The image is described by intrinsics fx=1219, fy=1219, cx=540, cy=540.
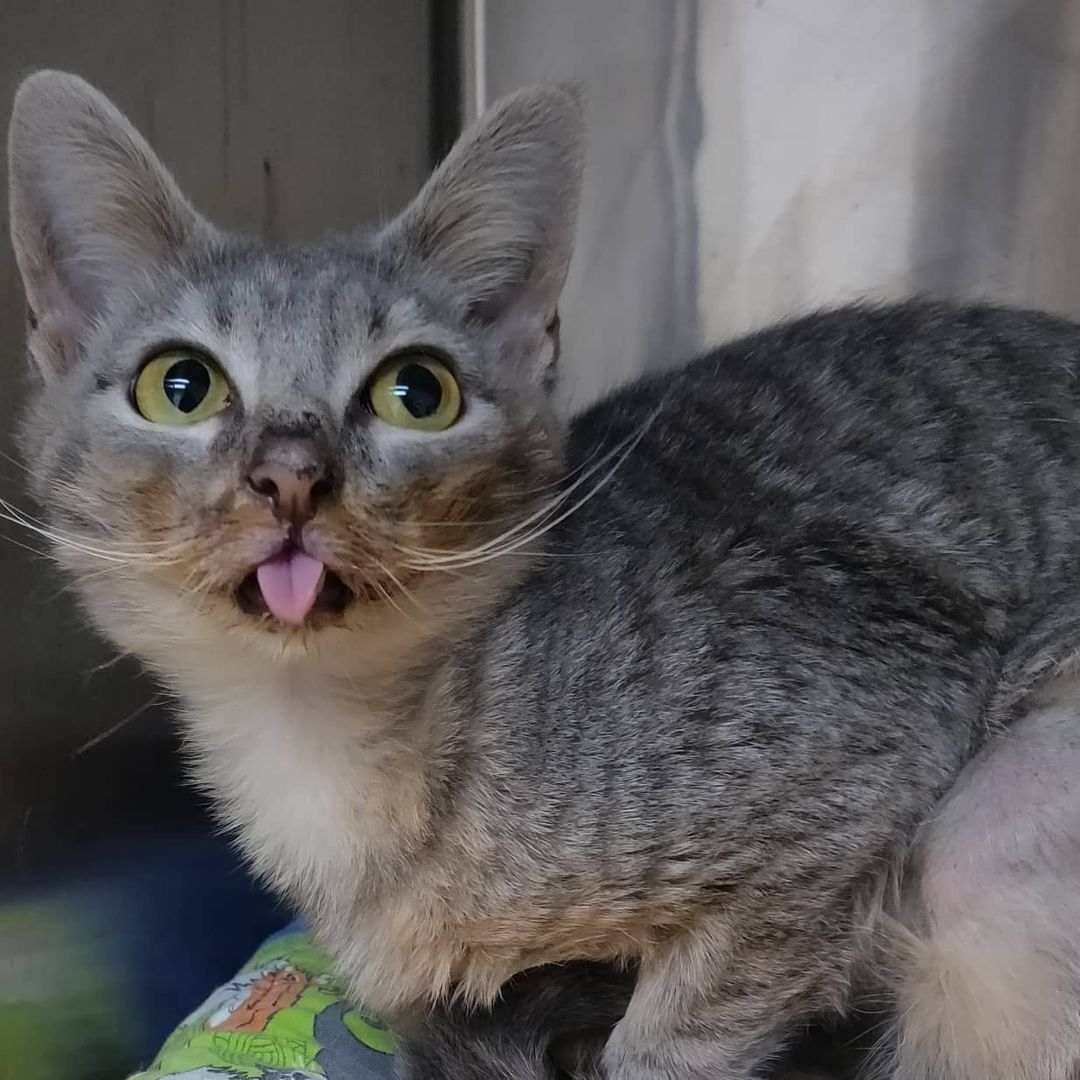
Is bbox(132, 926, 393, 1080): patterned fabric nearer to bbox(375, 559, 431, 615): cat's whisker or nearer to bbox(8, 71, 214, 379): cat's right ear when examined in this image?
bbox(375, 559, 431, 615): cat's whisker

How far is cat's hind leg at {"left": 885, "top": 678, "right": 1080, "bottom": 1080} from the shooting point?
1.03m

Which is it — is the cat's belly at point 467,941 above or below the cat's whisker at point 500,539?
below

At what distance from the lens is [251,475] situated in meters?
0.86

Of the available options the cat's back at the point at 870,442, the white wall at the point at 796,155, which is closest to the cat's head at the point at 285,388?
the cat's back at the point at 870,442

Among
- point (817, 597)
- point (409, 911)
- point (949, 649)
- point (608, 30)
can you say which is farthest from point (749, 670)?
point (608, 30)

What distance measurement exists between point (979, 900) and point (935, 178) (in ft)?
3.38

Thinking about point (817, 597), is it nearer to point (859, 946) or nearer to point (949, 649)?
point (949, 649)

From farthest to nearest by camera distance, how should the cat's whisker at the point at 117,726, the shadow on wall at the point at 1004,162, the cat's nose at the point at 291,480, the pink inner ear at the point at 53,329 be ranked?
the shadow on wall at the point at 1004,162
the cat's whisker at the point at 117,726
the pink inner ear at the point at 53,329
the cat's nose at the point at 291,480

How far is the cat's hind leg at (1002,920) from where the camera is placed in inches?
40.6

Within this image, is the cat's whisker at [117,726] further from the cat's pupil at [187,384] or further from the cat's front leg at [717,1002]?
the cat's front leg at [717,1002]

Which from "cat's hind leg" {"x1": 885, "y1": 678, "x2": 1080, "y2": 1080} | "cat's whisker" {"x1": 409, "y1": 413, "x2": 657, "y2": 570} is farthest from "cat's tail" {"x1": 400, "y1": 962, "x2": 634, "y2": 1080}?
"cat's whisker" {"x1": 409, "y1": 413, "x2": 657, "y2": 570}

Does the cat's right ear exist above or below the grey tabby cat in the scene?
above

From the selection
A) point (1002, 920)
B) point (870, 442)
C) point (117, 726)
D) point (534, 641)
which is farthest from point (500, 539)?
point (117, 726)

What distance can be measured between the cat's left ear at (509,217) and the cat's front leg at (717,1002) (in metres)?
0.55
